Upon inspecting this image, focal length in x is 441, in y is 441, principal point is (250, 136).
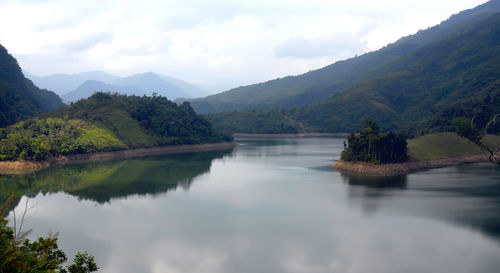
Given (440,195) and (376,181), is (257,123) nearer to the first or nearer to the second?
(376,181)

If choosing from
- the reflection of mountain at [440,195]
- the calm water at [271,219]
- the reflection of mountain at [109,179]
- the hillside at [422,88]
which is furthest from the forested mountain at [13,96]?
the hillside at [422,88]

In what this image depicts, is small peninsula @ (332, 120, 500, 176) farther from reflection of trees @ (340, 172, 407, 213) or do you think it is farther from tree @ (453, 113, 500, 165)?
tree @ (453, 113, 500, 165)

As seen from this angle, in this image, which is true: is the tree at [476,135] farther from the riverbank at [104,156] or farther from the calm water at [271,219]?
the riverbank at [104,156]

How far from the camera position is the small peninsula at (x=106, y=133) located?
60406mm

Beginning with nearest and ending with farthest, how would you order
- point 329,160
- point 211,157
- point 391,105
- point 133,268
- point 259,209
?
point 133,268 < point 259,209 < point 329,160 < point 211,157 < point 391,105

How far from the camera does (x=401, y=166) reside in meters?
55.4

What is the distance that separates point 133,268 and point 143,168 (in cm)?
4047

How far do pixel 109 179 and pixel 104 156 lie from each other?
21820 mm

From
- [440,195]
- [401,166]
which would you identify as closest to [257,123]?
[401,166]

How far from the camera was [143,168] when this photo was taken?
62.9 metres

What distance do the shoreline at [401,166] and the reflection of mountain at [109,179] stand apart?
1988 centimetres

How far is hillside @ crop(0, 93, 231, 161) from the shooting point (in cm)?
6184

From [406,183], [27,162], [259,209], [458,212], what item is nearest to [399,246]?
[458,212]

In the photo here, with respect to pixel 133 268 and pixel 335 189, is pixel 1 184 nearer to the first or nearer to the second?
pixel 133 268
